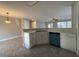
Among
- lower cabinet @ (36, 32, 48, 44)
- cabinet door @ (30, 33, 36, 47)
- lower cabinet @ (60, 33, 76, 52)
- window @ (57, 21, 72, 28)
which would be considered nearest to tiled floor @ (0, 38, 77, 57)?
lower cabinet @ (60, 33, 76, 52)

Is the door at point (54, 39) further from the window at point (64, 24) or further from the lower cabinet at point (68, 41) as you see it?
the window at point (64, 24)

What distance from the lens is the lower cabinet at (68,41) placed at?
148 inches

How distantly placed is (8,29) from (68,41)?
5828mm

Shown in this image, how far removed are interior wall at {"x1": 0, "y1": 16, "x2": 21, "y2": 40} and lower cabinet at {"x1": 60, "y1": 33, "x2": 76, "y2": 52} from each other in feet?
16.4

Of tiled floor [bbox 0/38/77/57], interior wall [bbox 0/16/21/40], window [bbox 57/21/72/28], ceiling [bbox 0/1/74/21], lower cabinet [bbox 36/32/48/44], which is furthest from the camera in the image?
interior wall [bbox 0/16/21/40]

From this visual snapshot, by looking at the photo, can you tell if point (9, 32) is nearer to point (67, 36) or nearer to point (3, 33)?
point (3, 33)

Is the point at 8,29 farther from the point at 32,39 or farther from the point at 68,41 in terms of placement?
the point at 68,41

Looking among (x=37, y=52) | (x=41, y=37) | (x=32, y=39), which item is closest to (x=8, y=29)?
(x=41, y=37)

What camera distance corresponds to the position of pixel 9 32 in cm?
848

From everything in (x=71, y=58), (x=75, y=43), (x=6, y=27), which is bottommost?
(x=71, y=58)

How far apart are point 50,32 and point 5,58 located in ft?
9.39

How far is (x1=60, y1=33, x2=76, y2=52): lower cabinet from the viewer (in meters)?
3.76

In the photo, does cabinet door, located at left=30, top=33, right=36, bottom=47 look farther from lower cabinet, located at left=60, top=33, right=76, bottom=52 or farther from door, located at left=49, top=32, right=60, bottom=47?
lower cabinet, located at left=60, top=33, right=76, bottom=52

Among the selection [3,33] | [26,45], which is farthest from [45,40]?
[3,33]
